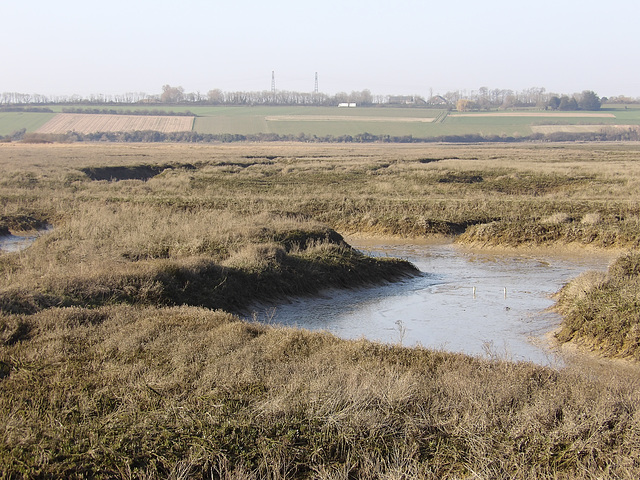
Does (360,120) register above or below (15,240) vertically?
above

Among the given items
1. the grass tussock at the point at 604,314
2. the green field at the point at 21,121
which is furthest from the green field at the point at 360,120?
the grass tussock at the point at 604,314

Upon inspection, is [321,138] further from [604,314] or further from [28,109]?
[604,314]

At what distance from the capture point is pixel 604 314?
35.6ft

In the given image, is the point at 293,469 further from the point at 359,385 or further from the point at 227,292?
the point at 227,292

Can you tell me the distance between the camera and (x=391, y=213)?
26.2 m

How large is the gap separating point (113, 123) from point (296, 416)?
14401 cm

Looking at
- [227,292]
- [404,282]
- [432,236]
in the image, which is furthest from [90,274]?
[432,236]

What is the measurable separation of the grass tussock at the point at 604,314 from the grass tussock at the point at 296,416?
3.42m

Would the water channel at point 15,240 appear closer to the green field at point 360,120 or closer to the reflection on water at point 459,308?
the reflection on water at point 459,308

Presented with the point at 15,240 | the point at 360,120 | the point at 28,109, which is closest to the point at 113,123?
the point at 28,109

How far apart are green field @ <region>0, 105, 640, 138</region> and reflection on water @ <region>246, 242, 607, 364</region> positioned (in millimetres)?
115921

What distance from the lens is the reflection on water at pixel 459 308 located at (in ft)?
37.6

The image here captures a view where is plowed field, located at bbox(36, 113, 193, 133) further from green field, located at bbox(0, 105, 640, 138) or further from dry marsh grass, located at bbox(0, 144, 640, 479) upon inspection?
dry marsh grass, located at bbox(0, 144, 640, 479)

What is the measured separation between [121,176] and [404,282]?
33.9 m
